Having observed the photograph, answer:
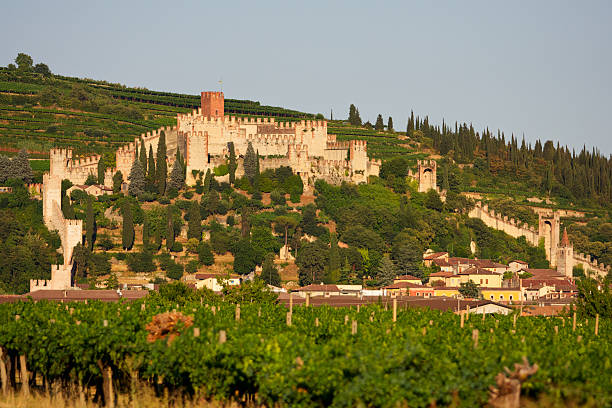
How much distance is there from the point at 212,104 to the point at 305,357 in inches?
2467

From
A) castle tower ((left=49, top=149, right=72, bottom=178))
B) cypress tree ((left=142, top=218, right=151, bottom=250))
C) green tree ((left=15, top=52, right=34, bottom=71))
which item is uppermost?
green tree ((left=15, top=52, right=34, bottom=71))

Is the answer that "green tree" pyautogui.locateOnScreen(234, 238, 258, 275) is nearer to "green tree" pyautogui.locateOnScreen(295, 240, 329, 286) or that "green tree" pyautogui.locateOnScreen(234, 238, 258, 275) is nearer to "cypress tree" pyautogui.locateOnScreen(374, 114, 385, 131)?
"green tree" pyautogui.locateOnScreen(295, 240, 329, 286)

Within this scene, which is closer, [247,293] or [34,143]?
[247,293]

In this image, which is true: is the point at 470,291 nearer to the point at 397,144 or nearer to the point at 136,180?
the point at 136,180

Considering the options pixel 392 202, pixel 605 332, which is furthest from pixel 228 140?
pixel 605 332

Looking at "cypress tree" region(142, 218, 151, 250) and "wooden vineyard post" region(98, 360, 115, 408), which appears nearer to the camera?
"wooden vineyard post" region(98, 360, 115, 408)

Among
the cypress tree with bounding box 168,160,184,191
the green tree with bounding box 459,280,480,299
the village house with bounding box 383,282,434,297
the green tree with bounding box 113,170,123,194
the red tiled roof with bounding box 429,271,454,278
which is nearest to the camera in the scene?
the village house with bounding box 383,282,434,297

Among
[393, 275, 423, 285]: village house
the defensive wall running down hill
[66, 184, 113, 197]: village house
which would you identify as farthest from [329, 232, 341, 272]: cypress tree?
the defensive wall running down hill

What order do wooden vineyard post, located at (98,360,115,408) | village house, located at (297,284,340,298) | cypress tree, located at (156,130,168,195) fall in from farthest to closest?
cypress tree, located at (156,130,168,195) → village house, located at (297,284,340,298) → wooden vineyard post, located at (98,360,115,408)

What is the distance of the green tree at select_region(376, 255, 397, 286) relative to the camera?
197 feet

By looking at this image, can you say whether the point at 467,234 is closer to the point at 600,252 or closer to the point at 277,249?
the point at 600,252

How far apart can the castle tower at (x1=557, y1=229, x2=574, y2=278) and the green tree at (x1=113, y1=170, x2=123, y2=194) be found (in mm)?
30331

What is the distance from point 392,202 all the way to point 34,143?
26001 millimetres

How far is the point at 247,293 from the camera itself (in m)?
39.6
